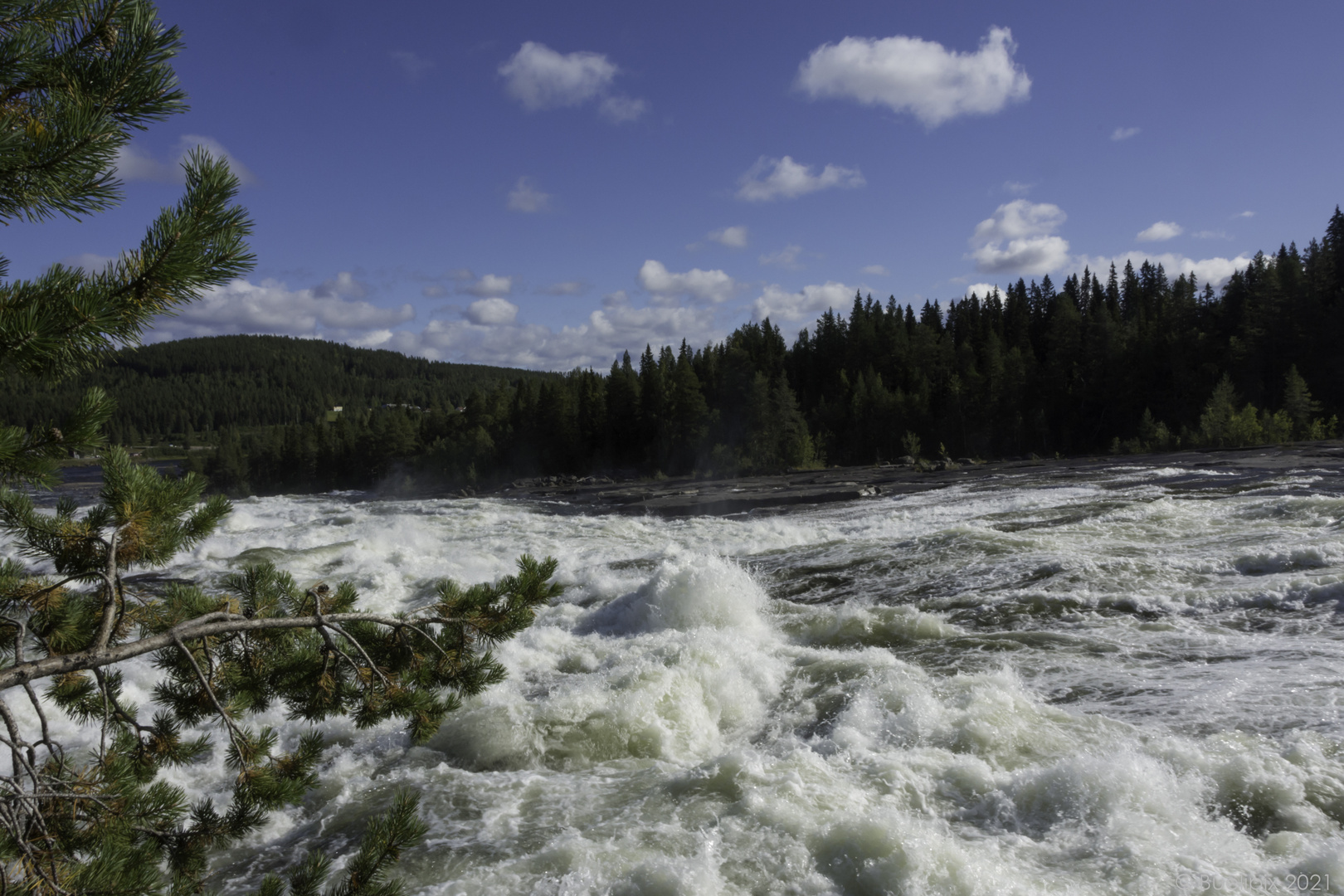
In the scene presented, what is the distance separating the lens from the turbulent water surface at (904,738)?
4.83 meters

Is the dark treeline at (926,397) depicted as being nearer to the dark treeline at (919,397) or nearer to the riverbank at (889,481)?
the dark treeline at (919,397)

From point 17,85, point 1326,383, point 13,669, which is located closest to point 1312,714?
point 13,669

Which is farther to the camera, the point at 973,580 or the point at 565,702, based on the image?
the point at 973,580

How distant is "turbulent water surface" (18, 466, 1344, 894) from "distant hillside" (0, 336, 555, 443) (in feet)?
266

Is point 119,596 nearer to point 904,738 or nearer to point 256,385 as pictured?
point 904,738

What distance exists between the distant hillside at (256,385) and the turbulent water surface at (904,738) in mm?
Result: 81208

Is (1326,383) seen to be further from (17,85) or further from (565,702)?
(17,85)

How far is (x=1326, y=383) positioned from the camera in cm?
5409

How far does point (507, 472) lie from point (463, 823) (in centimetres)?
7057

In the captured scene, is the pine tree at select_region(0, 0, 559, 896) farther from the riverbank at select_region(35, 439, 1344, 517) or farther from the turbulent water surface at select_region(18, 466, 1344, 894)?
the riverbank at select_region(35, 439, 1344, 517)

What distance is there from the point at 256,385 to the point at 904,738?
593 feet

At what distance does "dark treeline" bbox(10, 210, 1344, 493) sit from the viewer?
56.8m

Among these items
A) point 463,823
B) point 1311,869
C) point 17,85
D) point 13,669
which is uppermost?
point 17,85

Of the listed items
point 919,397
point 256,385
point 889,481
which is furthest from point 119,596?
point 256,385
